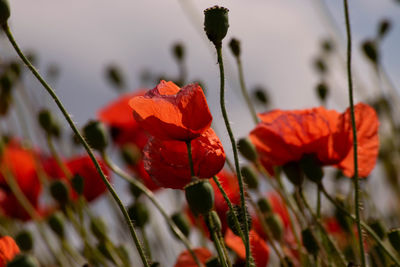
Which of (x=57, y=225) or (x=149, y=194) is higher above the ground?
(x=149, y=194)

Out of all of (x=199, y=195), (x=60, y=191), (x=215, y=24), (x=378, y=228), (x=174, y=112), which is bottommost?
(x=378, y=228)

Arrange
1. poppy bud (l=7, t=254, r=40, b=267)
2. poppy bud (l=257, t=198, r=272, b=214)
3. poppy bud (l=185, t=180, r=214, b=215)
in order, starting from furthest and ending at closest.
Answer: poppy bud (l=257, t=198, r=272, b=214)
poppy bud (l=185, t=180, r=214, b=215)
poppy bud (l=7, t=254, r=40, b=267)

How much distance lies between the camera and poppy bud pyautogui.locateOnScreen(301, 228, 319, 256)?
116 centimetres

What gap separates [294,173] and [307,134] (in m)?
0.09

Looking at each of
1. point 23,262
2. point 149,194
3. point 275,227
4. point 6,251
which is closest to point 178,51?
point 275,227

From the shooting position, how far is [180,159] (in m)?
1.00

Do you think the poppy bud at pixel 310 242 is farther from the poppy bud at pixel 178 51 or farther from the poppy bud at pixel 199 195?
the poppy bud at pixel 178 51

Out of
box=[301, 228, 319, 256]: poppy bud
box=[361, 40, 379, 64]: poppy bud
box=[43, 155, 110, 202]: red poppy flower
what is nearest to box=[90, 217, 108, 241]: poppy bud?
box=[43, 155, 110, 202]: red poppy flower

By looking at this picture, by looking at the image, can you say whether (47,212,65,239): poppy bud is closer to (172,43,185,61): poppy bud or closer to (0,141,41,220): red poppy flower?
(0,141,41,220): red poppy flower

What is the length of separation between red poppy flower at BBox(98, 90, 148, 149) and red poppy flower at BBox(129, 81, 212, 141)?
4.52 feet

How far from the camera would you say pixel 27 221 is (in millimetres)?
2074

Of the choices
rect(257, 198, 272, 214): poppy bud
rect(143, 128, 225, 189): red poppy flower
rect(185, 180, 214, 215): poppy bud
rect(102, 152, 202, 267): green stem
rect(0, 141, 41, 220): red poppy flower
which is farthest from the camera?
rect(0, 141, 41, 220): red poppy flower

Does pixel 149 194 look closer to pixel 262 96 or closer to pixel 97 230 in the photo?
pixel 97 230

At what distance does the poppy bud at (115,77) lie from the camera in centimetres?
257
